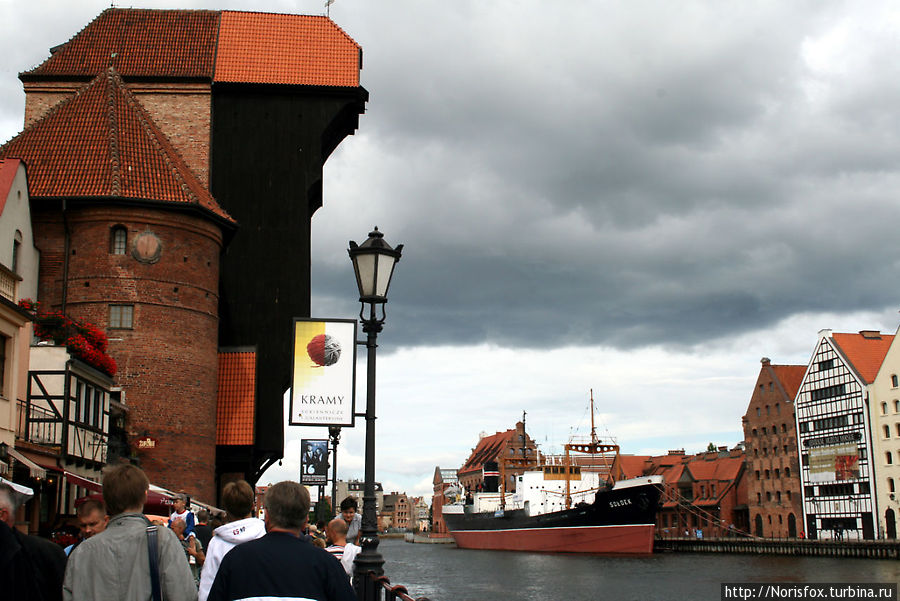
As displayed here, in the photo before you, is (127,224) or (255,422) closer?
(127,224)

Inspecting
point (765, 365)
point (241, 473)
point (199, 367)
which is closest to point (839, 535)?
point (765, 365)

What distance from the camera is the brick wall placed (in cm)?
2939

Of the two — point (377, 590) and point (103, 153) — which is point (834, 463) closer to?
point (103, 153)

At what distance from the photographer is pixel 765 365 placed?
81.3m

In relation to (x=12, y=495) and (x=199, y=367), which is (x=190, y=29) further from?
(x=12, y=495)

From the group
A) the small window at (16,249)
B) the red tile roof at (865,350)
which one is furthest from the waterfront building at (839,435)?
the small window at (16,249)

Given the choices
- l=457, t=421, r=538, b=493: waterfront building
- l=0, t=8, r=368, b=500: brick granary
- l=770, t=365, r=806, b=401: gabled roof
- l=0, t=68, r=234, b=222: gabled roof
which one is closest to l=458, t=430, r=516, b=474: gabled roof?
l=457, t=421, r=538, b=493: waterfront building

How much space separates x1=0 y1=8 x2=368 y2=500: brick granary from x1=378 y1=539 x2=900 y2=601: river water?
1201cm

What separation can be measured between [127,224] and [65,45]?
13.4m

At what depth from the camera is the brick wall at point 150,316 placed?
96.4 feet

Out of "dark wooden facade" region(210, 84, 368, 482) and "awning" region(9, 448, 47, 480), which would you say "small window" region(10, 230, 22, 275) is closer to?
"dark wooden facade" region(210, 84, 368, 482)

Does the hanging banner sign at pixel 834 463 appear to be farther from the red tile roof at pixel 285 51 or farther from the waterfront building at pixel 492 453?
the waterfront building at pixel 492 453

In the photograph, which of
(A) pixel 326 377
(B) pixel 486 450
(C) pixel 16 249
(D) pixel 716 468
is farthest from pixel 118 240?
(B) pixel 486 450

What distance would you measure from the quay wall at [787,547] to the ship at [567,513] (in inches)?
216
